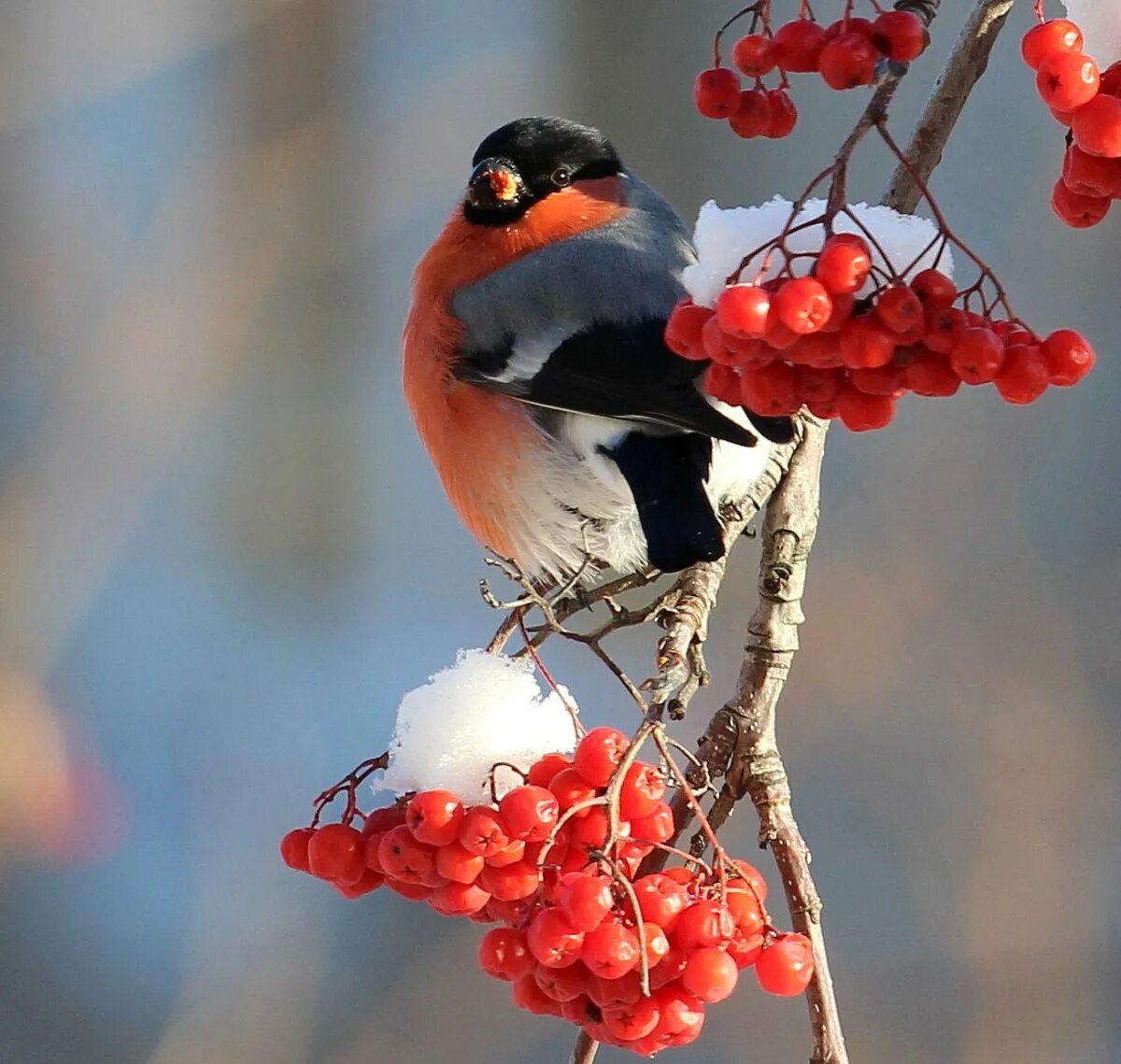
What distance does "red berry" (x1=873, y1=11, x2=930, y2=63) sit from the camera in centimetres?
74

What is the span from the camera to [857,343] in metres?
0.64

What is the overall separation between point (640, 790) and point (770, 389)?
220 millimetres

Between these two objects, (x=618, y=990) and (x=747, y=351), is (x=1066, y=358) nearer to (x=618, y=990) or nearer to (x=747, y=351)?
(x=747, y=351)

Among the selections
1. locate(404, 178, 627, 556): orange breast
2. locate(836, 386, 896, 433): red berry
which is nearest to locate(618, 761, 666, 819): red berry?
locate(836, 386, 896, 433): red berry

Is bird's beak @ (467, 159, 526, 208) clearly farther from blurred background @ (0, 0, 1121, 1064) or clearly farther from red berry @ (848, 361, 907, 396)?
blurred background @ (0, 0, 1121, 1064)

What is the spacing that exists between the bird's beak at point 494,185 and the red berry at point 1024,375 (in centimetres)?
85

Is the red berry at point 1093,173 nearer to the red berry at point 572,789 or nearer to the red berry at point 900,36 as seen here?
the red berry at point 900,36

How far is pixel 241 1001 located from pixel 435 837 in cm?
166

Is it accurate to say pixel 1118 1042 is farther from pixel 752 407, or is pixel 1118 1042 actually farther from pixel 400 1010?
pixel 752 407

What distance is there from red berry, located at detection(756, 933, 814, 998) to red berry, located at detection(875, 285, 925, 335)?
32 cm

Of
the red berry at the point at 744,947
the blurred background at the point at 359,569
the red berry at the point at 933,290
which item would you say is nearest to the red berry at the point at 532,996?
the red berry at the point at 744,947

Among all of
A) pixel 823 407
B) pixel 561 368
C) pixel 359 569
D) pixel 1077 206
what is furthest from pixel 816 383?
pixel 359 569

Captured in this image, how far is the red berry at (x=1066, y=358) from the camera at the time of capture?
67 cm

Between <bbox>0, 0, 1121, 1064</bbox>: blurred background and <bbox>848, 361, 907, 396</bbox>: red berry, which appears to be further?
<bbox>0, 0, 1121, 1064</bbox>: blurred background
